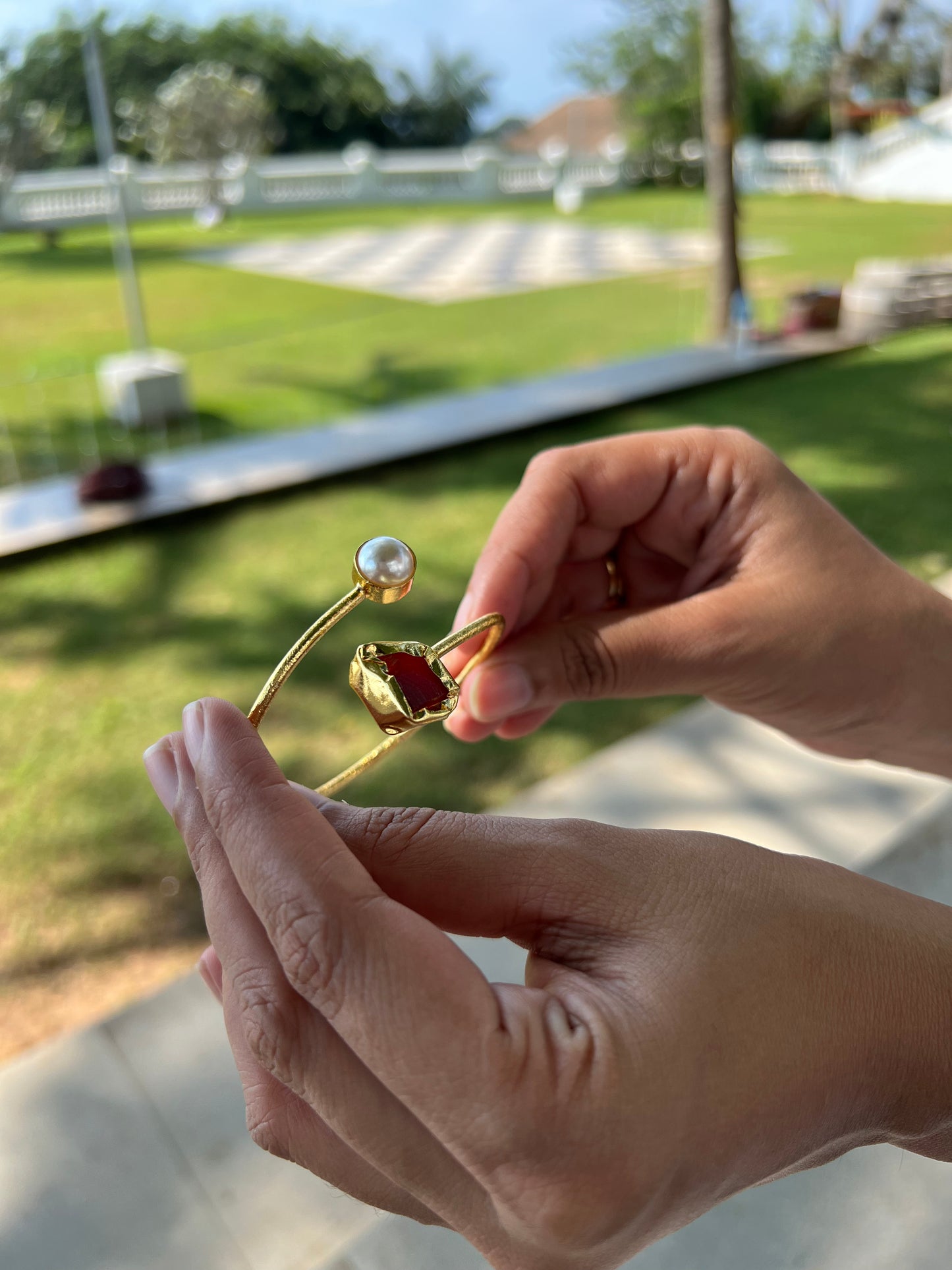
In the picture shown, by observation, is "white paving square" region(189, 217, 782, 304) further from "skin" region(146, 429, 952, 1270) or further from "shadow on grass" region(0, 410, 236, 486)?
"skin" region(146, 429, 952, 1270)

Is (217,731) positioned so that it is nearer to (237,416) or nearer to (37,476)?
(37,476)

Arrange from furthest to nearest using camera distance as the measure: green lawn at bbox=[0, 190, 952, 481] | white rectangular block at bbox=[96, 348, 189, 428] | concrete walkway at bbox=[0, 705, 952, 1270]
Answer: green lawn at bbox=[0, 190, 952, 481] → white rectangular block at bbox=[96, 348, 189, 428] → concrete walkway at bbox=[0, 705, 952, 1270]

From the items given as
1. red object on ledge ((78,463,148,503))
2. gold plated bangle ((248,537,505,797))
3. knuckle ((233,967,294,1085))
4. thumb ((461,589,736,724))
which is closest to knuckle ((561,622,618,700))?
thumb ((461,589,736,724))

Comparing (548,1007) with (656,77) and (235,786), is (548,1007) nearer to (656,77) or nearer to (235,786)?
(235,786)

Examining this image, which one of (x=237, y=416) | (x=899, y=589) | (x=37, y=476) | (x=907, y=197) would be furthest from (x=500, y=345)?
(x=907, y=197)

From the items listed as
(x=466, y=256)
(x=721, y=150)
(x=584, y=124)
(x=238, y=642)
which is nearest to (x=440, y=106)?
(x=466, y=256)

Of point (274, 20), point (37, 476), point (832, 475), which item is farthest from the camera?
point (274, 20)

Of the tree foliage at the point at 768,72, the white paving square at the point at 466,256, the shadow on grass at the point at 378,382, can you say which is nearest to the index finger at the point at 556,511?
the shadow on grass at the point at 378,382
